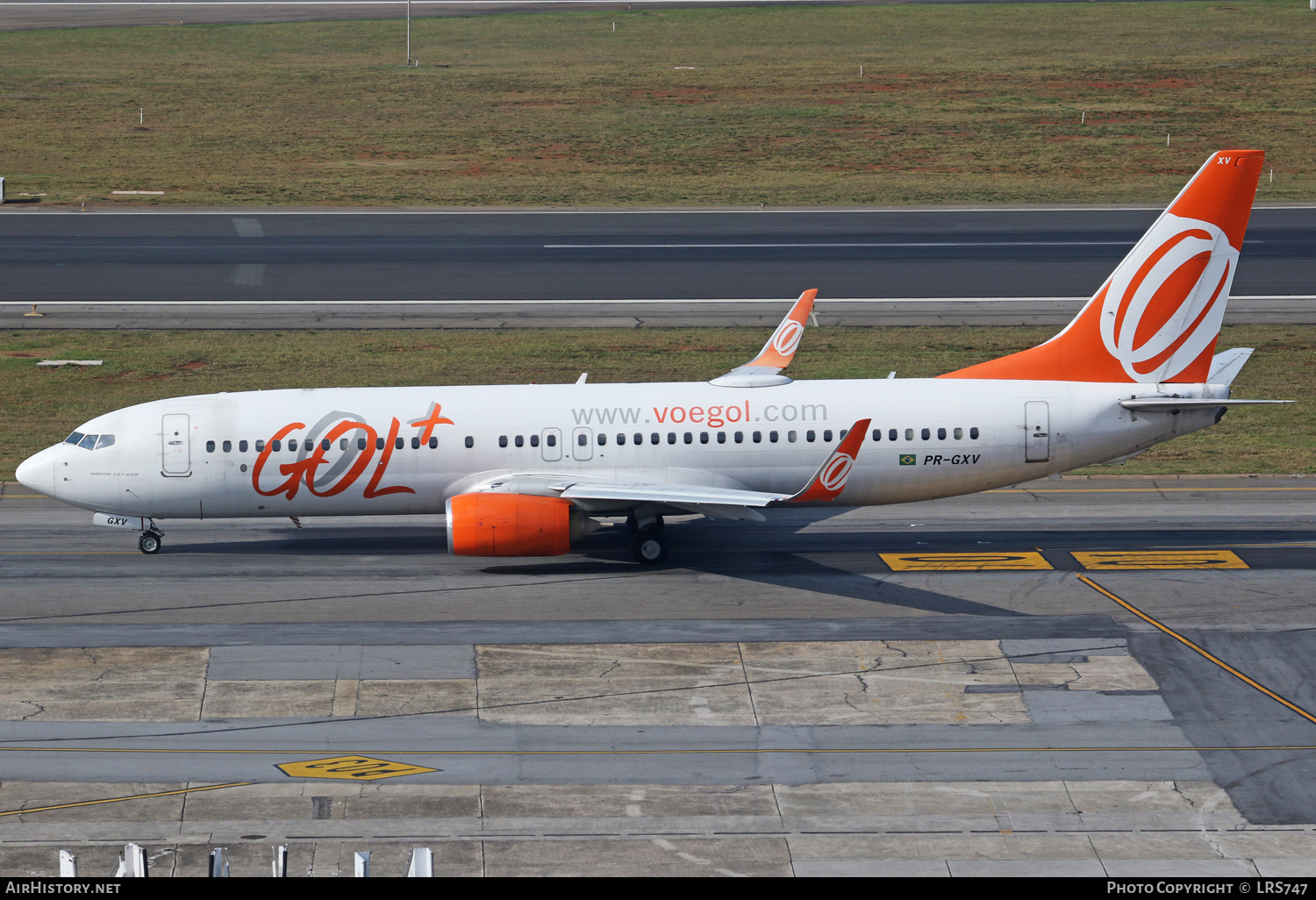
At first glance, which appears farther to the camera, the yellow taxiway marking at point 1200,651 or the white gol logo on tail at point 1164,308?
the white gol logo on tail at point 1164,308

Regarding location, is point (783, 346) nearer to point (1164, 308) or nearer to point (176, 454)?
point (1164, 308)

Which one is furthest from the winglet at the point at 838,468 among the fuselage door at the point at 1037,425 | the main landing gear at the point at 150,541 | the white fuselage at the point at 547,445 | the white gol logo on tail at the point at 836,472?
the main landing gear at the point at 150,541

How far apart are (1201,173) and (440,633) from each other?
19.6 meters

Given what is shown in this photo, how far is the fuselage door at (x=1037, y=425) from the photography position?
3080cm

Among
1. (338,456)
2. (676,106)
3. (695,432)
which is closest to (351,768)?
(338,456)

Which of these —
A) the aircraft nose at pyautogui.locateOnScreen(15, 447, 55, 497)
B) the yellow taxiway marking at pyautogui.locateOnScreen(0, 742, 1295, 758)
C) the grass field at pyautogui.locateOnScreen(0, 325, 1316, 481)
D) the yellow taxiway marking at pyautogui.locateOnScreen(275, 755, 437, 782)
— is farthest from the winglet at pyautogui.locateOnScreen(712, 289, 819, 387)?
the aircraft nose at pyautogui.locateOnScreen(15, 447, 55, 497)

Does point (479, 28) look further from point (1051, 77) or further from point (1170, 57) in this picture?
point (1170, 57)

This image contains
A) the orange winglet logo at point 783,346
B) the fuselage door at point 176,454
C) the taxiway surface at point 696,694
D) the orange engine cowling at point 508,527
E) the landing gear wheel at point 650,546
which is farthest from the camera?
the orange winglet logo at point 783,346

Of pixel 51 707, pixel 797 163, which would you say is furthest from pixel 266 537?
pixel 797 163

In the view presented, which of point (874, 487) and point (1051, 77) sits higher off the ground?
point (1051, 77)

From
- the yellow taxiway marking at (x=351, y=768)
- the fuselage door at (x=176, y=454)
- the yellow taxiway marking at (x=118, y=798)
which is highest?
the fuselage door at (x=176, y=454)

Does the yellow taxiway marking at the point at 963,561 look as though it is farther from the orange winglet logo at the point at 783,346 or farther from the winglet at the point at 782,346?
the orange winglet logo at the point at 783,346

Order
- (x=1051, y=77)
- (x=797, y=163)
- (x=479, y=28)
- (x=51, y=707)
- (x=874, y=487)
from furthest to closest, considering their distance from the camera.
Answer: (x=479, y=28), (x=1051, y=77), (x=797, y=163), (x=874, y=487), (x=51, y=707)

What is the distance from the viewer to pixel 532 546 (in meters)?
28.8
